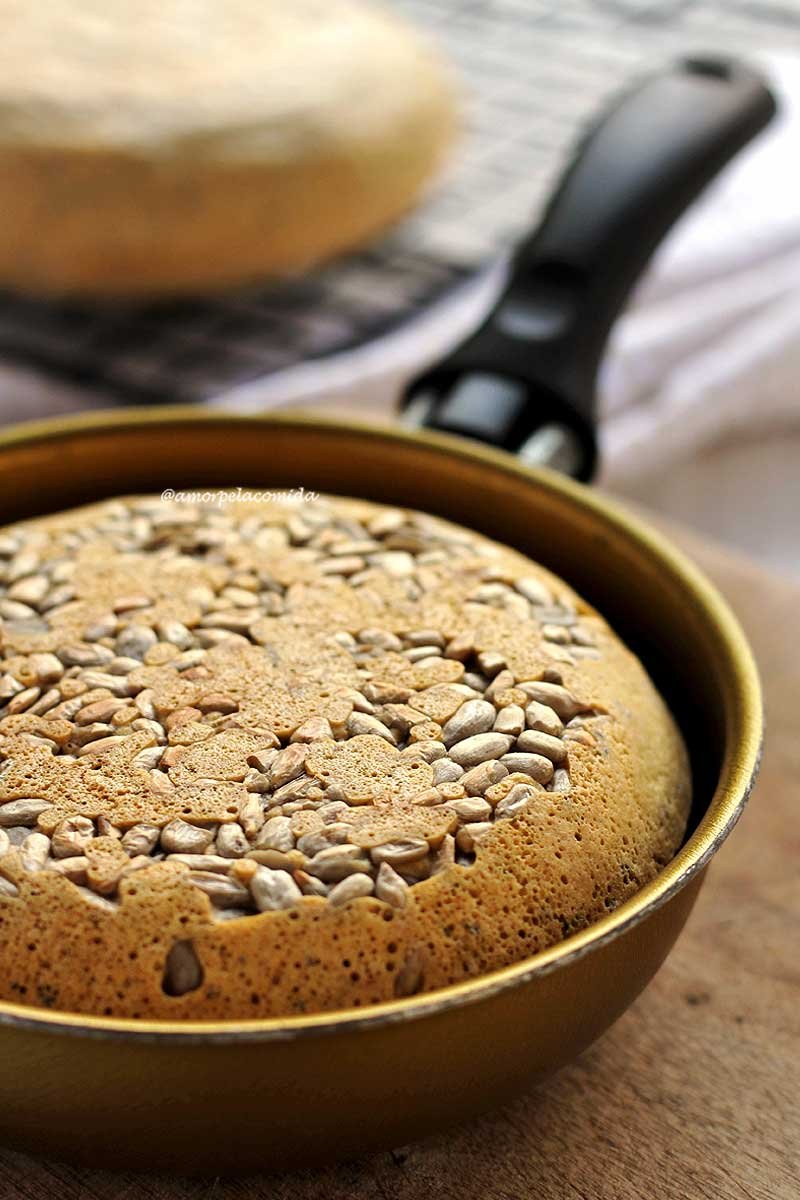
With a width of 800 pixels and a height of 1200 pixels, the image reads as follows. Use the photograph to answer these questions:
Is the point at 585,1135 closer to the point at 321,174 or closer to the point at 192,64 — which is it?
the point at 321,174

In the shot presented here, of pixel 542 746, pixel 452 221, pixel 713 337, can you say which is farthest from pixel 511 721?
pixel 452 221

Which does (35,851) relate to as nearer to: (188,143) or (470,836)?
(470,836)

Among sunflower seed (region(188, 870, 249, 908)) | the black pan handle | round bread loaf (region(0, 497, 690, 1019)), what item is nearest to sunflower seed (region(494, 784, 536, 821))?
round bread loaf (region(0, 497, 690, 1019))

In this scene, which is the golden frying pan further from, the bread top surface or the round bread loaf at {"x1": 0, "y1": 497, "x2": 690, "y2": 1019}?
the bread top surface

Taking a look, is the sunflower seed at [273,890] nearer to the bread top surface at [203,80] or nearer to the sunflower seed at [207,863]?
the sunflower seed at [207,863]

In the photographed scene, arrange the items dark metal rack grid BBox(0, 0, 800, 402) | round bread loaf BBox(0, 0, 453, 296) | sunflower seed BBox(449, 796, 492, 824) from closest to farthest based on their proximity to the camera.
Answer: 1. sunflower seed BBox(449, 796, 492, 824)
2. round bread loaf BBox(0, 0, 453, 296)
3. dark metal rack grid BBox(0, 0, 800, 402)

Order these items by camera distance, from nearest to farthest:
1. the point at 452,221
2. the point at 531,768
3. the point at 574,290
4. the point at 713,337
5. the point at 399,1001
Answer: the point at 399,1001 → the point at 531,768 → the point at 574,290 → the point at 713,337 → the point at 452,221

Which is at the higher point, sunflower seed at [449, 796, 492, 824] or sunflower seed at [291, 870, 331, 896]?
sunflower seed at [449, 796, 492, 824]
